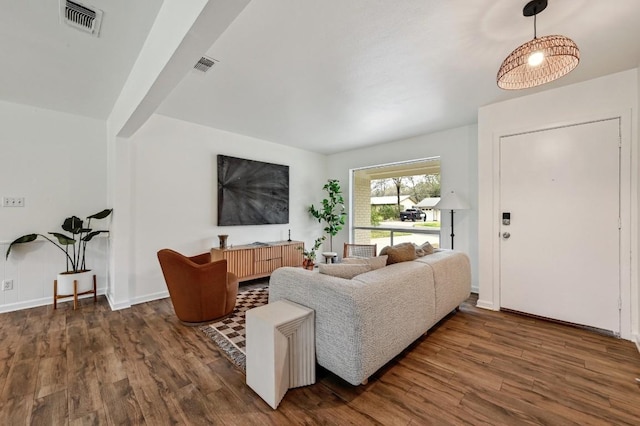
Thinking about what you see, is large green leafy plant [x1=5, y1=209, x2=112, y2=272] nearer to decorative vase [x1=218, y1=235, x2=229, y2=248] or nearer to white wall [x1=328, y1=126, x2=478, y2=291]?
decorative vase [x1=218, y1=235, x2=229, y2=248]

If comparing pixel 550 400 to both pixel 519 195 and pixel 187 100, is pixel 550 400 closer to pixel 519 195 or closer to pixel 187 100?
pixel 519 195

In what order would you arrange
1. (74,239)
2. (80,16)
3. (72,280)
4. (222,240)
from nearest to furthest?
(80,16)
(72,280)
(74,239)
(222,240)

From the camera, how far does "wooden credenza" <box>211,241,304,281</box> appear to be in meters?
3.96

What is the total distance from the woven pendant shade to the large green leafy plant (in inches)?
174

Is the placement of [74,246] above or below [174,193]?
below

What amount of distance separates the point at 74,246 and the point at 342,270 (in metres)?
3.74

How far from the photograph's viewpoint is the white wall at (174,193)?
3.52 meters

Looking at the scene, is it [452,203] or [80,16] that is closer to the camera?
[80,16]

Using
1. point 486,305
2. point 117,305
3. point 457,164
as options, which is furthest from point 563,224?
point 117,305

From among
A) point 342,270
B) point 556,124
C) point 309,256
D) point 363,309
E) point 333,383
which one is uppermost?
point 556,124

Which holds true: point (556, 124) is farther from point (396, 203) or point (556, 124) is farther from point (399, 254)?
point (396, 203)

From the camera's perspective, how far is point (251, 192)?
461 cm

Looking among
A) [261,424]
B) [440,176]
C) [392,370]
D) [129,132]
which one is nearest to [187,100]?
[129,132]

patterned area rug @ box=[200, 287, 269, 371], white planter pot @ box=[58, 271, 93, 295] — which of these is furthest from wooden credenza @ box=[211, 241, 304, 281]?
white planter pot @ box=[58, 271, 93, 295]
